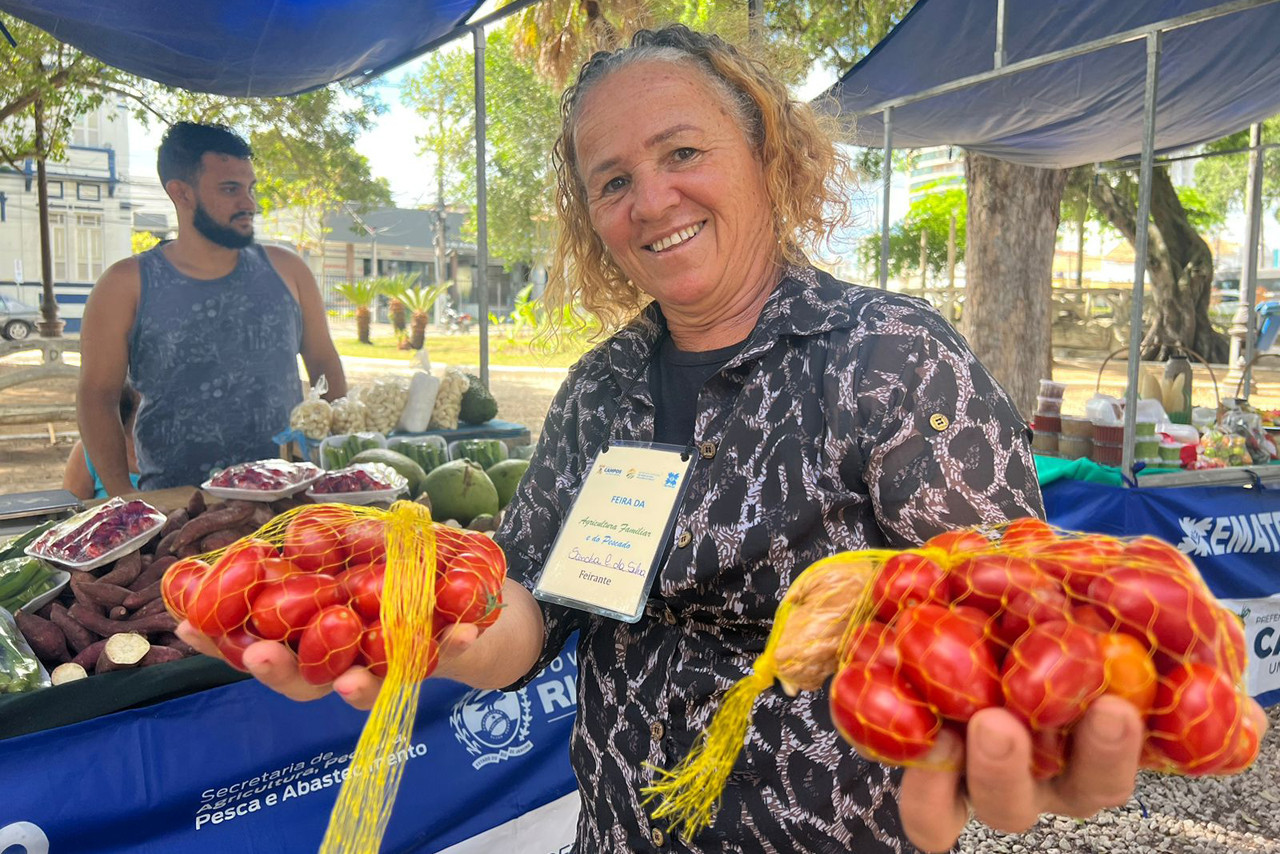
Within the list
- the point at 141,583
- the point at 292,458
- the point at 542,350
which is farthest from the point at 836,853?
the point at 292,458

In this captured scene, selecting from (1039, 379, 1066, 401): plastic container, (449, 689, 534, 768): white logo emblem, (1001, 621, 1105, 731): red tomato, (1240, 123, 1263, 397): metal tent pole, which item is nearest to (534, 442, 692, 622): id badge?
(1001, 621, 1105, 731): red tomato

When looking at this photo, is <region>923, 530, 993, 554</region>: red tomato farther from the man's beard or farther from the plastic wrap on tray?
the man's beard

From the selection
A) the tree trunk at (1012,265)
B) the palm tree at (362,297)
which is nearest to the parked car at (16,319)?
the palm tree at (362,297)

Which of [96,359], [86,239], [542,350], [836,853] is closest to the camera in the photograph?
[836,853]

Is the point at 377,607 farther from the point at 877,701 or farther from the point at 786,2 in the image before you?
the point at 786,2

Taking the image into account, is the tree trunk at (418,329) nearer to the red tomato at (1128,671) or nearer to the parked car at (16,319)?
the parked car at (16,319)

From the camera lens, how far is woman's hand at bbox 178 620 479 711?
3.87 ft

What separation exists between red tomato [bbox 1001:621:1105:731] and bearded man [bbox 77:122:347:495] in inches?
163

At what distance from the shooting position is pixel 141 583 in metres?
2.62

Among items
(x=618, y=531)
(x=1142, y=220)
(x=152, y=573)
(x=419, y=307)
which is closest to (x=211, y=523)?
(x=152, y=573)

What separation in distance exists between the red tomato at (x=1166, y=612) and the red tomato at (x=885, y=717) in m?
0.21

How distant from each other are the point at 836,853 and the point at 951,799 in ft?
2.02

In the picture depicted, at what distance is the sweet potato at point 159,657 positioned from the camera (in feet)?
7.75

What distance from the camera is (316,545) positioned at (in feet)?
4.32
